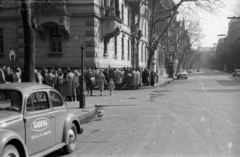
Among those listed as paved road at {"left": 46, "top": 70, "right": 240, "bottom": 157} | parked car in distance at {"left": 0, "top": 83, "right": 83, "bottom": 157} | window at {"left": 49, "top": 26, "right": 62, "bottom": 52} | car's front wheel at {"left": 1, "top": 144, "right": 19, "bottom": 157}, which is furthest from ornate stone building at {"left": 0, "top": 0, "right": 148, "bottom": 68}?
car's front wheel at {"left": 1, "top": 144, "right": 19, "bottom": 157}

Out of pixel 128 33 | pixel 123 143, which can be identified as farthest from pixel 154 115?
pixel 128 33

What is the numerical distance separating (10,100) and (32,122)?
1.94 ft

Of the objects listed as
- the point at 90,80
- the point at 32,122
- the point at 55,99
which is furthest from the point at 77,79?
the point at 32,122

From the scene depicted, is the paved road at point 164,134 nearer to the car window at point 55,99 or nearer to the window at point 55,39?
the car window at point 55,99

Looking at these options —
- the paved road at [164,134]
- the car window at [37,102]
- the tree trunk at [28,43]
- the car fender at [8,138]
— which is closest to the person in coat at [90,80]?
the paved road at [164,134]

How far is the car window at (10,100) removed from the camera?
18.1ft

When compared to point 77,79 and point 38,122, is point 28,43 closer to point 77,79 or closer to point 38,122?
point 77,79

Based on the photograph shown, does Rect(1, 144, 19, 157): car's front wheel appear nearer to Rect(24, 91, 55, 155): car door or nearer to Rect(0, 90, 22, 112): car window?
Rect(24, 91, 55, 155): car door

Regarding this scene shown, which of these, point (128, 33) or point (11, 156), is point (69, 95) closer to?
point (11, 156)

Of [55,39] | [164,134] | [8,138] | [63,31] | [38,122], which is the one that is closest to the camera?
[8,138]

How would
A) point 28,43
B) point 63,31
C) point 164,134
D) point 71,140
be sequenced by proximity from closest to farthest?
1. point 71,140
2. point 164,134
3. point 28,43
4. point 63,31

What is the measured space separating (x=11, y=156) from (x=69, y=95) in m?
11.5

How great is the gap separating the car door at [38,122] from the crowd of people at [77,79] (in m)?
9.42

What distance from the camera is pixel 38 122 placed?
19.0 feet
